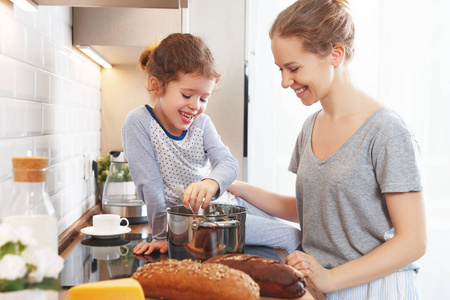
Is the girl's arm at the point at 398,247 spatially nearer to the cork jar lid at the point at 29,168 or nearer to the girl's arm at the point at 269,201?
the girl's arm at the point at 269,201

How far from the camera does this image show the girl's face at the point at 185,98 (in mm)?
1438

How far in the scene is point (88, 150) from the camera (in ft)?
6.55

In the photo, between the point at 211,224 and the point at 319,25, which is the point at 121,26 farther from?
the point at 211,224

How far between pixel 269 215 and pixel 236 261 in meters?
0.85

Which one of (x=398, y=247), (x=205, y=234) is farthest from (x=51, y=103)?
(x=398, y=247)

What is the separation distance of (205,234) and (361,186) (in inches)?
19.4

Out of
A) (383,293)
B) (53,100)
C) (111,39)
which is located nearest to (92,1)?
(53,100)

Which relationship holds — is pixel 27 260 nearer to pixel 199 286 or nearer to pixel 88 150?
pixel 199 286

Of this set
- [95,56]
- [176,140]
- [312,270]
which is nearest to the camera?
[312,270]

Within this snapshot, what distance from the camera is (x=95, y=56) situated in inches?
75.9

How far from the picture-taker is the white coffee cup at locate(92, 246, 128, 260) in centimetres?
124

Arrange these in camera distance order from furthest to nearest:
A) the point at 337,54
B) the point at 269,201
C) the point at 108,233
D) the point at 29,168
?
the point at 269,201, the point at 108,233, the point at 337,54, the point at 29,168

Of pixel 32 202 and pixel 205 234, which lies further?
pixel 205 234

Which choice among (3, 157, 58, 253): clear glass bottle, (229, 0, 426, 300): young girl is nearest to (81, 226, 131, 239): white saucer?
(229, 0, 426, 300): young girl
